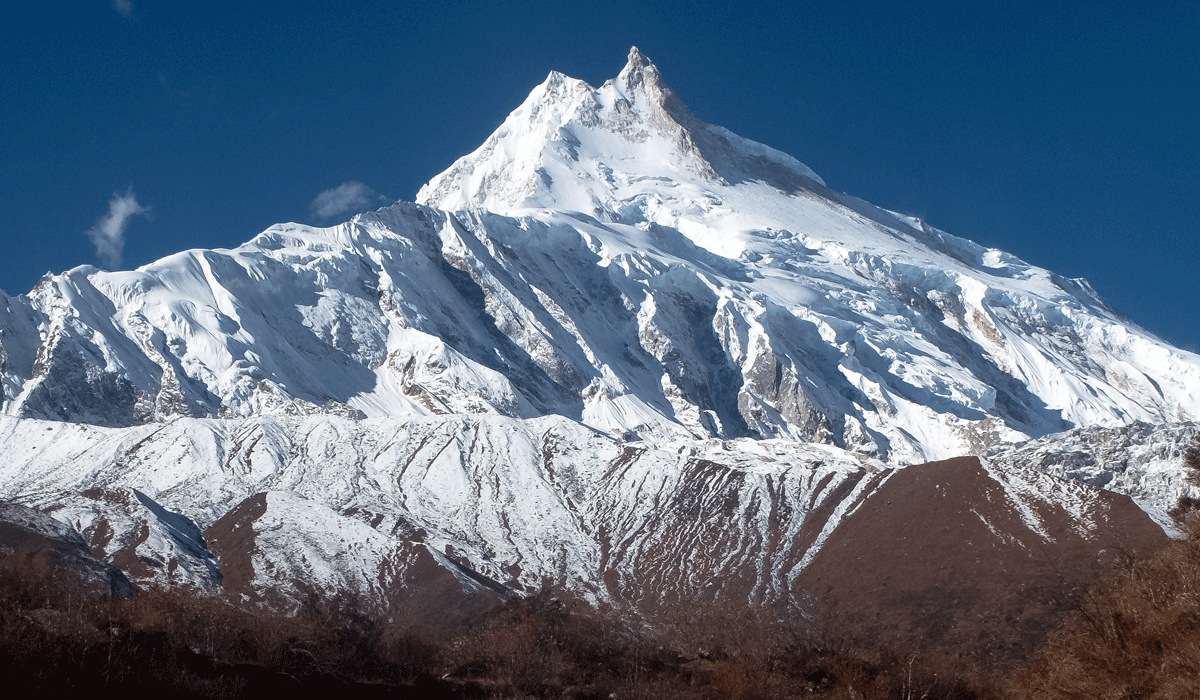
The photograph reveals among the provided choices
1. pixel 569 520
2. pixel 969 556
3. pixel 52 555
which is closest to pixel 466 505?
pixel 569 520

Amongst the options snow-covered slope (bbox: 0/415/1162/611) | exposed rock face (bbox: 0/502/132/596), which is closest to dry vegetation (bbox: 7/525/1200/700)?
exposed rock face (bbox: 0/502/132/596)

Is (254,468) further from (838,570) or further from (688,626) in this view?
(688,626)

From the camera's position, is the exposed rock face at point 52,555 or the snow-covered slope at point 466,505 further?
the snow-covered slope at point 466,505

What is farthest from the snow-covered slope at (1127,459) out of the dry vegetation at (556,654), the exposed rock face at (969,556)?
the dry vegetation at (556,654)

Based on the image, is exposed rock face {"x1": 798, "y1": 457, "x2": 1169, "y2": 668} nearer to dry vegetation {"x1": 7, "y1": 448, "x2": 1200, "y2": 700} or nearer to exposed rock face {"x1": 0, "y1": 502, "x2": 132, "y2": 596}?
dry vegetation {"x1": 7, "y1": 448, "x2": 1200, "y2": 700}

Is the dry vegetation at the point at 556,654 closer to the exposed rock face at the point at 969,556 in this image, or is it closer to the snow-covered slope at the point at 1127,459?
the exposed rock face at the point at 969,556

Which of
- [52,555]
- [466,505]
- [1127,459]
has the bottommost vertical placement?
[52,555]

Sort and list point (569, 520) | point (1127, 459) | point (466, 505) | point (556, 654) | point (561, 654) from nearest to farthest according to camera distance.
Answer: point (556, 654) < point (561, 654) < point (1127, 459) < point (569, 520) < point (466, 505)

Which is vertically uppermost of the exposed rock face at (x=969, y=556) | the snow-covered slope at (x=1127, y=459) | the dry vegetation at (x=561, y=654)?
the snow-covered slope at (x=1127, y=459)

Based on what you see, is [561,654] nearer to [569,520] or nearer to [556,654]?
[556,654]

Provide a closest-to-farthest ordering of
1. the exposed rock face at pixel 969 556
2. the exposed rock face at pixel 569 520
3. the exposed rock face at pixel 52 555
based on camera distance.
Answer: the exposed rock face at pixel 52 555 < the exposed rock face at pixel 969 556 < the exposed rock face at pixel 569 520

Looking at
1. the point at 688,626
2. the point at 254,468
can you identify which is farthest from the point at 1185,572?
the point at 254,468
